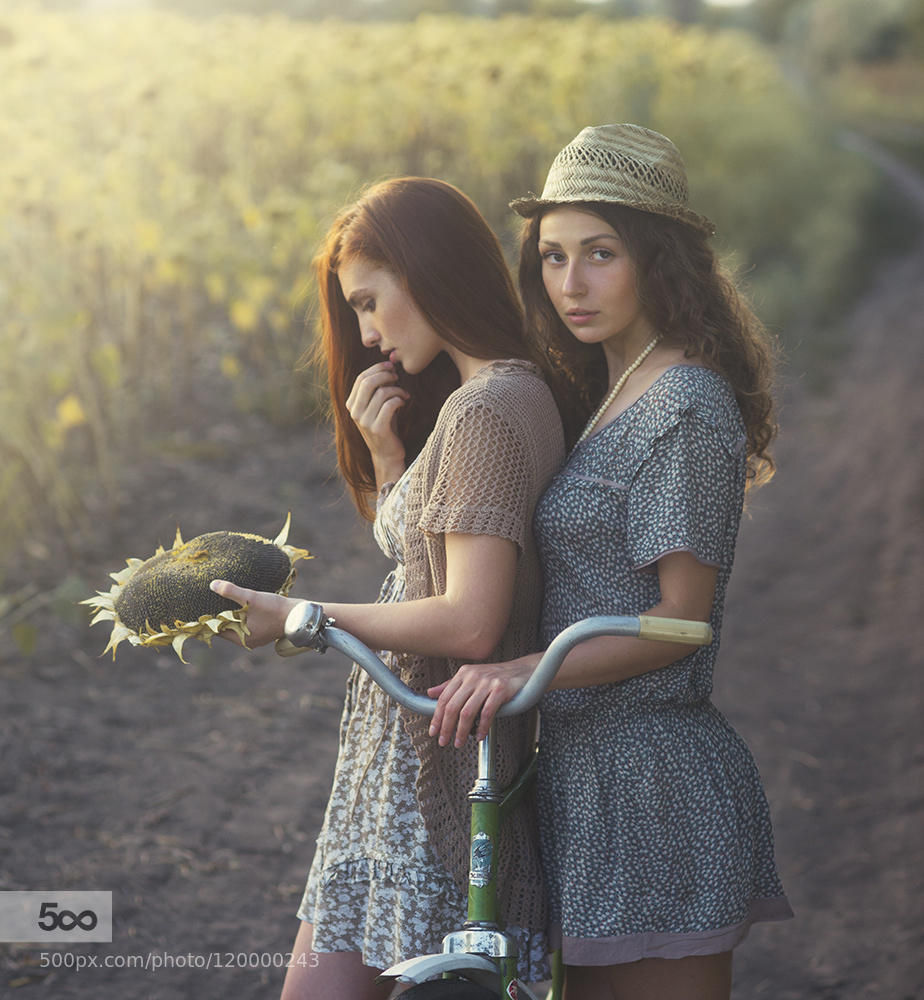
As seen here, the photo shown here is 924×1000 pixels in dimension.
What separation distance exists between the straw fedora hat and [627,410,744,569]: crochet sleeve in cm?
37

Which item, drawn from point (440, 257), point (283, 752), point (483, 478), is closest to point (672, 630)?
point (483, 478)

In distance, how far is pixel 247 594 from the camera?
5.76 ft

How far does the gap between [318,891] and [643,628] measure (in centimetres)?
88

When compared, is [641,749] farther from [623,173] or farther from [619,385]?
[623,173]

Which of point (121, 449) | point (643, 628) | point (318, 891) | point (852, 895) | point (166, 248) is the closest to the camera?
point (643, 628)

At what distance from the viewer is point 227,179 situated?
8648 mm

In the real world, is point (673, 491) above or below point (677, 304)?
below

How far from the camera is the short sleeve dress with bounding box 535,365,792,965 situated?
1.91 meters

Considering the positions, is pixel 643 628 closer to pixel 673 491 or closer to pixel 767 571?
pixel 673 491

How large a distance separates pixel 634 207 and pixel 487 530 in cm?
58

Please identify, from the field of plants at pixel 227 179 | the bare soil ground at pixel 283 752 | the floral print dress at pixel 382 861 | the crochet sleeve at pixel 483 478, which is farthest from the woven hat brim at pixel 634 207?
the field of plants at pixel 227 179

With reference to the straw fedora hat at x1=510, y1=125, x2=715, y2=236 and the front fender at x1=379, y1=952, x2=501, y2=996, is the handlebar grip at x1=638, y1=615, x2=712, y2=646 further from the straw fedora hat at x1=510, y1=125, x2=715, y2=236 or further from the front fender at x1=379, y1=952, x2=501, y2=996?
the straw fedora hat at x1=510, y1=125, x2=715, y2=236

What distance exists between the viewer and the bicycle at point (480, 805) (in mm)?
1615

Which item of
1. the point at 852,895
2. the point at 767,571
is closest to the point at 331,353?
the point at 852,895
